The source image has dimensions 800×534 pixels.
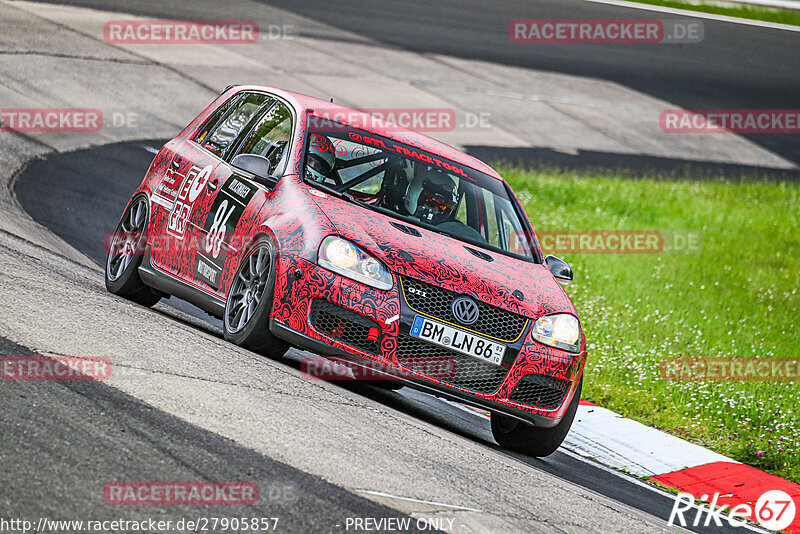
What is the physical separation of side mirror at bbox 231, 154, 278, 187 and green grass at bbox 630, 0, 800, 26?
27.4 metres

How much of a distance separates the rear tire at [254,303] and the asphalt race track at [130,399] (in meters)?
0.38

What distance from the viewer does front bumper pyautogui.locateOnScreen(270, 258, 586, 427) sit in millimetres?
6668

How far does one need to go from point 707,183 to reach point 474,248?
48.2ft

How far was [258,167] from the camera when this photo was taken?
7.50 meters

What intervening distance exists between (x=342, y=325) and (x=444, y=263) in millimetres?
734

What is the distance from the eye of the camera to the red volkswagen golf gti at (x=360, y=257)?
22.1 feet

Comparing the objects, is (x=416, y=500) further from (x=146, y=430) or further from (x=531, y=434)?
(x=531, y=434)

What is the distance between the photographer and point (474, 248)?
24.7 feet

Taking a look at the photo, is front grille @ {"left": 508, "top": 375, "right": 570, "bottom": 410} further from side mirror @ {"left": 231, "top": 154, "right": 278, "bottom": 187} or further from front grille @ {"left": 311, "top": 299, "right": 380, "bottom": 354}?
side mirror @ {"left": 231, "top": 154, "right": 278, "bottom": 187}

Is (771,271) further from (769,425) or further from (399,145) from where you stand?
(399,145)

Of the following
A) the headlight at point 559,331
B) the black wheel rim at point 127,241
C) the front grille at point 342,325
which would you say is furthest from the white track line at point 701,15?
the front grille at point 342,325

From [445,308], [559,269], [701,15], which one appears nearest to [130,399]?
[445,308]

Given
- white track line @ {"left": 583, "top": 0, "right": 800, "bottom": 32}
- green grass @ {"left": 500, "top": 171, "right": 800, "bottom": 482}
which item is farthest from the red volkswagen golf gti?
white track line @ {"left": 583, "top": 0, "right": 800, "bottom": 32}

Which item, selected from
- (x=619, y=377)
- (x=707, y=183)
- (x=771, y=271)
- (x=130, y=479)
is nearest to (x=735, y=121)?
(x=707, y=183)
